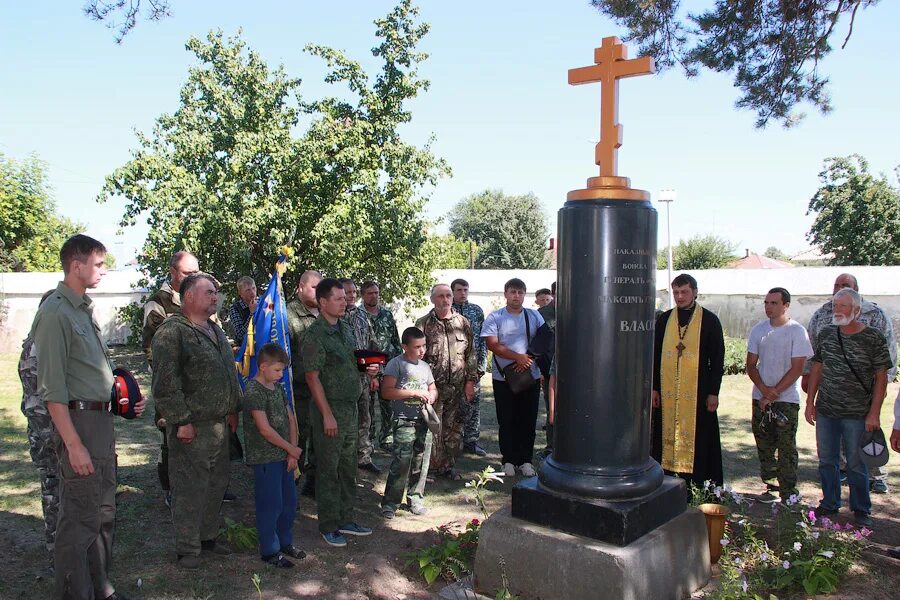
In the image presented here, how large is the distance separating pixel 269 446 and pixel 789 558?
323 cm

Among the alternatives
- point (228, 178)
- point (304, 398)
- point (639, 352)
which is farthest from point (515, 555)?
point (228, 178)

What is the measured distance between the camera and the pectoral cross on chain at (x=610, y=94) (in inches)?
164

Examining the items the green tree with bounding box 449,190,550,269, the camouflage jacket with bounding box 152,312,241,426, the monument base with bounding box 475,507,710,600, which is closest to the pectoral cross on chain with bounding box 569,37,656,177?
the monument base with bounding box 475,507,710,600

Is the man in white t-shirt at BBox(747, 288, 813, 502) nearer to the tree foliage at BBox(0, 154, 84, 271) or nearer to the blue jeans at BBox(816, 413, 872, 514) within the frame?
the blue jeans at BBox(816, 413, 872, 514)

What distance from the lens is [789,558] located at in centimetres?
429

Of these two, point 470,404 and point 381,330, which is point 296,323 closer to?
point 381,330

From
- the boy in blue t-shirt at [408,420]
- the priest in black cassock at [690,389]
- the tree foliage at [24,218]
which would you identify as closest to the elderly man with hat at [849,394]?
the priest in black cassock at [690,389]

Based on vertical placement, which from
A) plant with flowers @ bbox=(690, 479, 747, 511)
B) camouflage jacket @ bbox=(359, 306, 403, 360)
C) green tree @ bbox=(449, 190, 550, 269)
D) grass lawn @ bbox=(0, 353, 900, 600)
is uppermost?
green tree @ bbox=(449, 190, 550, 269)

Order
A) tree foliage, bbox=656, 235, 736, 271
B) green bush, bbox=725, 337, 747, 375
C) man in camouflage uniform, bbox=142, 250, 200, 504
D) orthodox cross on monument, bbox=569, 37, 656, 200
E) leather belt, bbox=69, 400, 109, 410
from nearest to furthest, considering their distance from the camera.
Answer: leather belt, bbox=69, 400, 109, 410 < orthodox cross on monument, bbox=569, 37, 656, 200 < man in camouflage uniform, bbox=142, 250, 200, 504 < green bush, bbox=725, 337, 747, 375 < tree foliage, bbox=656, 235, 736, 271

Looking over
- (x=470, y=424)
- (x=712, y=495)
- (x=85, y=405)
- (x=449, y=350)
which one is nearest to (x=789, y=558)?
(x=712, y=495)

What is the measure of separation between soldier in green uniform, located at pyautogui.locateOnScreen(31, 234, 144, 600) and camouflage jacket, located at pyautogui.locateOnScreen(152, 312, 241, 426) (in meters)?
0.43

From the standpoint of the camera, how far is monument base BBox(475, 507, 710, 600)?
142 inches

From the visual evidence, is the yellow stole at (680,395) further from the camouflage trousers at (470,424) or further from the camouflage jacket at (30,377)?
the camouflage jacket at (30,377)

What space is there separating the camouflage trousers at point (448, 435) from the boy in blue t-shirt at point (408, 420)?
747mm
